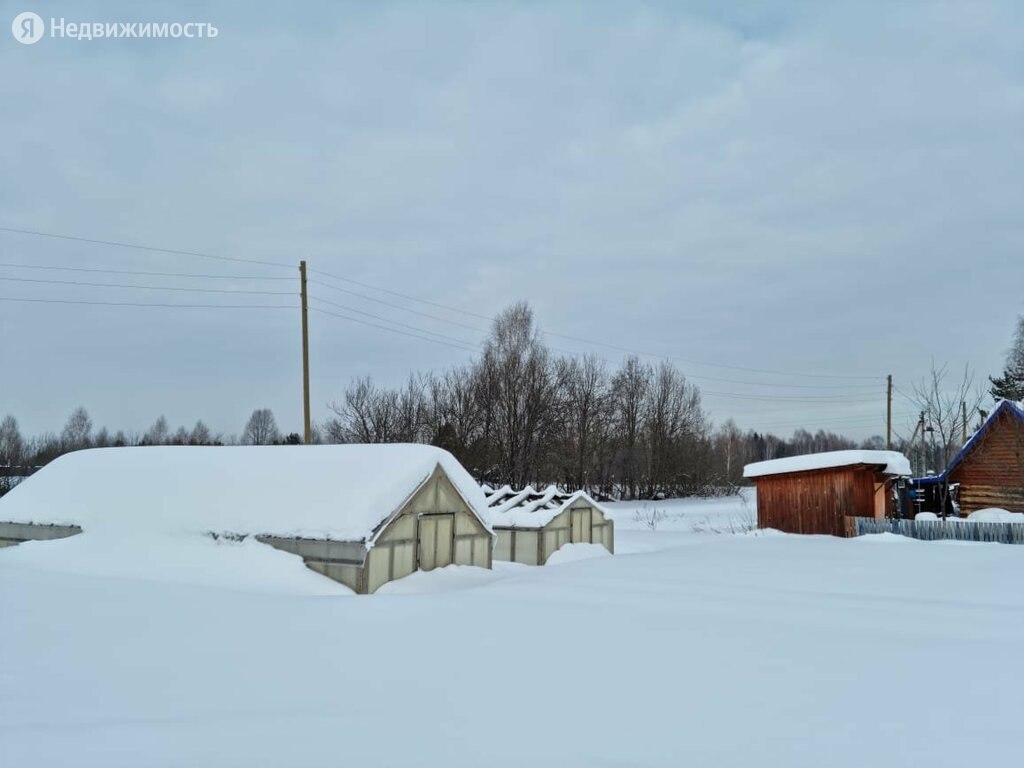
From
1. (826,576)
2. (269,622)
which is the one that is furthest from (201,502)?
(826,576)

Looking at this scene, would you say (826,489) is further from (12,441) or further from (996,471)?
(12,441)

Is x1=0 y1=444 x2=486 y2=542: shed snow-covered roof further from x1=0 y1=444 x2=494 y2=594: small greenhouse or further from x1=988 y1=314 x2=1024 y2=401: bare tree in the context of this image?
x1=988 y1=314 x2=1024 y2=401: bare tree

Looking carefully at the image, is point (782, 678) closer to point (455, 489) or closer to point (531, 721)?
point (531, 721)

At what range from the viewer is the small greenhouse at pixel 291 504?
15000 millimetres

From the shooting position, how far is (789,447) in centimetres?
13925

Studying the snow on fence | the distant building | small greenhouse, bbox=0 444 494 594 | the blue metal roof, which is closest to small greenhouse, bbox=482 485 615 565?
small greenhouse, bbox=0 444 494 594

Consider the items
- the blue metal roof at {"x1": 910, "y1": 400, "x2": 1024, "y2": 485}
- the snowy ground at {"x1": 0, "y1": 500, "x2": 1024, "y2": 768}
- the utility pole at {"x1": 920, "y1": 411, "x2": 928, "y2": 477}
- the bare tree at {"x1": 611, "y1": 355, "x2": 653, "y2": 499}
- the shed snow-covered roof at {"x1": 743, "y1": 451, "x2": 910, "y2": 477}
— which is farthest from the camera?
the bare tree at {"x1": 611, "y1": 355, "x2": 653, "y2": 499}

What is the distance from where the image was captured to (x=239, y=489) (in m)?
17.0

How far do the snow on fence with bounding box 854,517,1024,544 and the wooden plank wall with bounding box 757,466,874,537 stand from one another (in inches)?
74.4

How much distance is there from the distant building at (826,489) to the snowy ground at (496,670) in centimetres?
1239

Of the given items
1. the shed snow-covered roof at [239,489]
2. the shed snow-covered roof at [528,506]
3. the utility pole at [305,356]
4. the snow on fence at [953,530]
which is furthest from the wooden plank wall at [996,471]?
the utility pole at [305,356]

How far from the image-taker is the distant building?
27641mm

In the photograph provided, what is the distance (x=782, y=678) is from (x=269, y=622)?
7150 millimetres

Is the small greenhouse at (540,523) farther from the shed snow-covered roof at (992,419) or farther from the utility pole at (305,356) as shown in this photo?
the shed snow-covered roof at (992,419)
